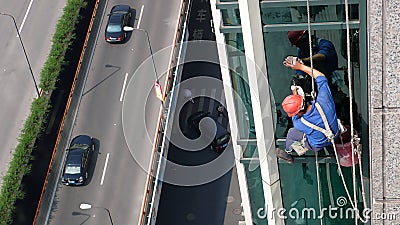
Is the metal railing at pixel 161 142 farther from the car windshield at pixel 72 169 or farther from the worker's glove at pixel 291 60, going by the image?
the worker's glove at pixel 291 60

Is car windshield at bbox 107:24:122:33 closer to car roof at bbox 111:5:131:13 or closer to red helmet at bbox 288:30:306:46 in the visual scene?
car roof at bbox 111:5:131:13

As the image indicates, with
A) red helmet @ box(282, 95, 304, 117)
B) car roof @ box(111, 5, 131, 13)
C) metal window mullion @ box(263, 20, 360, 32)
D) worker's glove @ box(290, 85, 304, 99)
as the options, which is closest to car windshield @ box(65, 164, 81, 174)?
car roof @ box(111, 5, 131, 13)

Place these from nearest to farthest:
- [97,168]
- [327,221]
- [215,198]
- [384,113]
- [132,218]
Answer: [384,113]
[327,221]
[132,218]
[97,168]
[215,198]

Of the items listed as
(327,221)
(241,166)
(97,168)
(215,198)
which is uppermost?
(241,166)

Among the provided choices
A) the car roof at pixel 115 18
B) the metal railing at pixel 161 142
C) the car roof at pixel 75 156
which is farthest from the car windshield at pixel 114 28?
the car roof at pixel 75 156

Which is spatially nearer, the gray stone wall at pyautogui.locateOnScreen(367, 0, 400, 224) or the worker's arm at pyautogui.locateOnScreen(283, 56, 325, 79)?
the gray stone wall at pyautogui.locateOnScreen(367, 0, 400, 224)

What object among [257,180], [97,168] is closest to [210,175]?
[97,168]

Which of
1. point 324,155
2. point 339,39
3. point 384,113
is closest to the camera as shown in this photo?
point 384,113

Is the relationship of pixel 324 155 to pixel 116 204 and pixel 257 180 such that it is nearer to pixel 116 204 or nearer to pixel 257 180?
pixel 257 180
